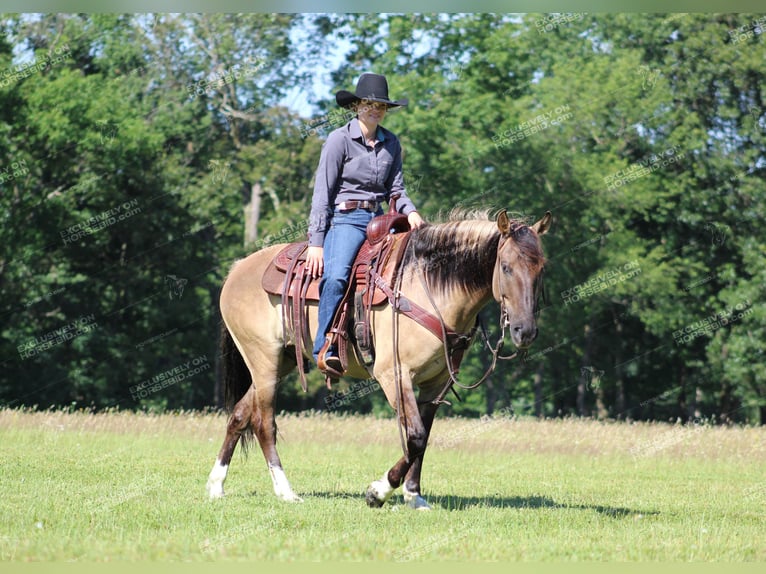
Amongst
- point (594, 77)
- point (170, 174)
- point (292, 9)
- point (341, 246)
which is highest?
point (292, 9)

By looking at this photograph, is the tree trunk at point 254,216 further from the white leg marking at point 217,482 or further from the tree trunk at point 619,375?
the white leg marking at point 217,482

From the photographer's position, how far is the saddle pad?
926 cm

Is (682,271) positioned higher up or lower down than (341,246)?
lower down

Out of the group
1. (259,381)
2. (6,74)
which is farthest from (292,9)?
(6,74)

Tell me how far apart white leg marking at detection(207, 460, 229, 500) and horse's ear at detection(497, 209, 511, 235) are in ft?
12.3

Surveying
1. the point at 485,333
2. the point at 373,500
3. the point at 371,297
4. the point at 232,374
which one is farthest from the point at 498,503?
the point at 232,374

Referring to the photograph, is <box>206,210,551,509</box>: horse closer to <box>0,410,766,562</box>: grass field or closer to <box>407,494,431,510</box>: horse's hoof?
<box>407,494,431,510</box>: horse's hoof

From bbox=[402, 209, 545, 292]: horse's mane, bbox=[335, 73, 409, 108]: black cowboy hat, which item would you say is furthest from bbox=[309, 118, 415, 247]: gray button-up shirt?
bbox=[402, 209, 545, 292]: horse's mane

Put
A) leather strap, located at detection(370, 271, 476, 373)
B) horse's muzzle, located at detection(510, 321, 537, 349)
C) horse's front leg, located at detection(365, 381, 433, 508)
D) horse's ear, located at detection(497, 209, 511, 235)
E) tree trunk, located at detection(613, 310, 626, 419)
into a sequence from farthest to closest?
tree trunk, located at detection(613, 310, 626, 419), leather strap, located at detection(370, 271, 476, 373), horse's front leg, located at detection(365, 381, 433, 508), horse's ear, located at detection(497, 209, 511, 235), horse's muzzle, located at detection(510, 321, 537, 349)

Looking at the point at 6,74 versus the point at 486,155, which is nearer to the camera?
the point at 6,74

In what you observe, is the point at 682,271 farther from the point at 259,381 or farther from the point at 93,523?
the point at 93,523

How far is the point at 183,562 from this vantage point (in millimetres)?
6496

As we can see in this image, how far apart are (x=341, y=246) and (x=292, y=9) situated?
8.76 ft

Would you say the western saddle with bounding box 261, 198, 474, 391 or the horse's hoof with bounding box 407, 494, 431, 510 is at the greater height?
the western saddle with bounding box 261, 198, 474, 391
